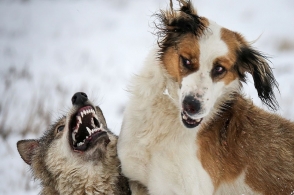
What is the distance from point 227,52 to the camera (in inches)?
161

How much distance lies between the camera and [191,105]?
3820 mm

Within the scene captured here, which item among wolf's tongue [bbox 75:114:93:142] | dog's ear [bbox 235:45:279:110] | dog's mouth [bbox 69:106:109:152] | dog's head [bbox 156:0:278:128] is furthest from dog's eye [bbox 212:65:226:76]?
wolf's tongue [bbox 75:114:93:142]

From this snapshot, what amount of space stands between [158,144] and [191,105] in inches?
29.5

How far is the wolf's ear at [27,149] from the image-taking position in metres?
5.24

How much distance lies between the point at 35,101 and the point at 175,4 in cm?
444

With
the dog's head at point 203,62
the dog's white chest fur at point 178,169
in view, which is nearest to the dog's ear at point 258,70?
the dog's head at point 203,62

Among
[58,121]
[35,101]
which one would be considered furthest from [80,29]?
[58,121]

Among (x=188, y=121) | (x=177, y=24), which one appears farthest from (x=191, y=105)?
(x=177, y=24)

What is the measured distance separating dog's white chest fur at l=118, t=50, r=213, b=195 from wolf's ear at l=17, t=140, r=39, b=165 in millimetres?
1194

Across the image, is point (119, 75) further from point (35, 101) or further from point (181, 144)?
point (181, 144)

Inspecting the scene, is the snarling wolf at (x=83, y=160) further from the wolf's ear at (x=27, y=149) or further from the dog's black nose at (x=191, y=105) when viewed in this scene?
the dog's black nose at (x=191, y=105)

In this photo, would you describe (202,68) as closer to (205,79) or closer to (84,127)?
(205,79)

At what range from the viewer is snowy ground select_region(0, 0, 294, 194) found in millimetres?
8031

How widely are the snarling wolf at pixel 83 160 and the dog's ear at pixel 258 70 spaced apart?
1.57 metres
